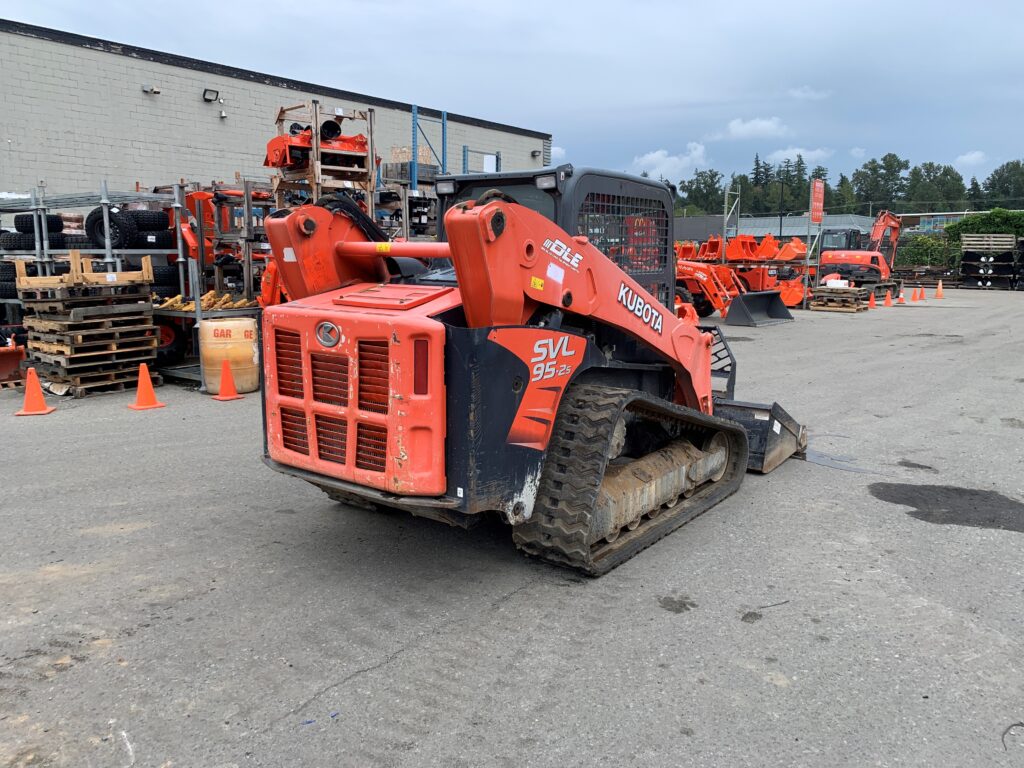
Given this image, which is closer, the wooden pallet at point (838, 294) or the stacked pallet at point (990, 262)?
the wooden pallet at point (838, 294)

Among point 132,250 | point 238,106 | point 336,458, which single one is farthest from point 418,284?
point 238,106

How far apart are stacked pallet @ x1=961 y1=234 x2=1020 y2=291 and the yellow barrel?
35.2 metres

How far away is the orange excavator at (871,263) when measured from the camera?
2789 centimetres

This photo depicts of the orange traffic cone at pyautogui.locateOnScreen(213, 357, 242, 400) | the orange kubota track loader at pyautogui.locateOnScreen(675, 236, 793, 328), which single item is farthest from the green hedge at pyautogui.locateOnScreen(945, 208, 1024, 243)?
the orange traffic cone at pyautogui.locateOnScreen(213, 357, 242, 400)

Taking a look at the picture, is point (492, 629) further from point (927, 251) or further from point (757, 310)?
point (927, 251)

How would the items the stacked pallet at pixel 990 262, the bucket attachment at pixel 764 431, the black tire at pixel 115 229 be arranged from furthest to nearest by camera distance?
the stacked pallet at pixel 990 262, the black tire at pixel 115 229, the bucket attachment at pixel 764 431

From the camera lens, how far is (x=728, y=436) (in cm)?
600

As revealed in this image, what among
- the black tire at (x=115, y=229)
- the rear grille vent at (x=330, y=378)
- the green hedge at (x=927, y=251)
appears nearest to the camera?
the rear grille vent at (x=330, y=378)

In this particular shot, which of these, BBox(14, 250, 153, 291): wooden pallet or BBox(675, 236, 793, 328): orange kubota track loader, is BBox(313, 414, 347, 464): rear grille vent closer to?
BBox(14, 250, 153, 291): wooden pallet

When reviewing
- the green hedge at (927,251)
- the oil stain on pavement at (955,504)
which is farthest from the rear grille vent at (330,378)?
the green hedge at (927,251)

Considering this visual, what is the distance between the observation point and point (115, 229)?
37.2 ft

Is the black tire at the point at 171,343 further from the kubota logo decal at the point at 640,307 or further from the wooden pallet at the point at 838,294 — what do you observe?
the wooden pallet at the point at 838,294

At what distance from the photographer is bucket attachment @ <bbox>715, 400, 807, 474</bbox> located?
641 cm

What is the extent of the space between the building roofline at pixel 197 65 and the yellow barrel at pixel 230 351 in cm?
1339
